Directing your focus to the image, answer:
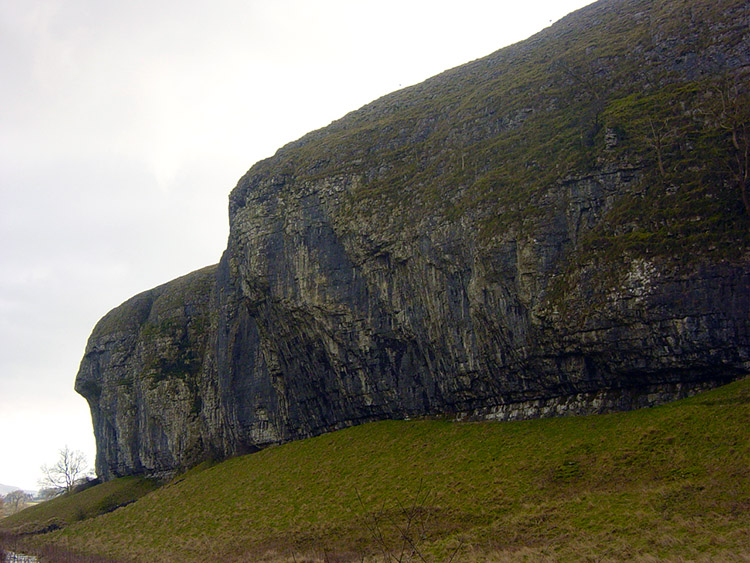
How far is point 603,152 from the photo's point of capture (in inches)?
1597

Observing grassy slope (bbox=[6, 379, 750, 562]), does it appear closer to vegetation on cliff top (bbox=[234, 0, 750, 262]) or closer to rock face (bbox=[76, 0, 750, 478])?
rock face (bbox=[76, 0, 750, 478])

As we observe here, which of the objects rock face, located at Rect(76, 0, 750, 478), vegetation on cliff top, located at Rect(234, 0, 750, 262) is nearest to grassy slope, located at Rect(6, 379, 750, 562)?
rock face, located at Rect(76, 0, 750, 478)

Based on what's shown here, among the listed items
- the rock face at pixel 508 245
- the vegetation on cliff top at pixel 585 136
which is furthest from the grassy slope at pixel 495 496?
the vegetation on cliff top at pixel 585 136

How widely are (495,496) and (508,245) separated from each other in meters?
16.4

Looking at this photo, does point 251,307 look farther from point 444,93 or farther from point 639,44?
point 639,44

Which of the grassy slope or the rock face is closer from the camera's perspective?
the grassy slope

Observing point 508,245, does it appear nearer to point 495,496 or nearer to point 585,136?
point 585,136

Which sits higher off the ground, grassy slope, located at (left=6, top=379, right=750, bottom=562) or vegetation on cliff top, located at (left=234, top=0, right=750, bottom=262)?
vegetation on cliff top, located at (left=234, top=0, right=750, bottom=262)

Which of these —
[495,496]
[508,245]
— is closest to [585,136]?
[508,245]

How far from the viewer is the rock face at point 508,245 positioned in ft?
117

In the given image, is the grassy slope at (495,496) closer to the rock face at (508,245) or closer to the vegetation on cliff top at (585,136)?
the rock face at (508,245)

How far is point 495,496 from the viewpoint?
3297cm

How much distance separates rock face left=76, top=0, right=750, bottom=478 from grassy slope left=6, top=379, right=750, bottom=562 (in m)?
3.56

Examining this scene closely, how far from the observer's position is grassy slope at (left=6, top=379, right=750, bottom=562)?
25.2 metres
